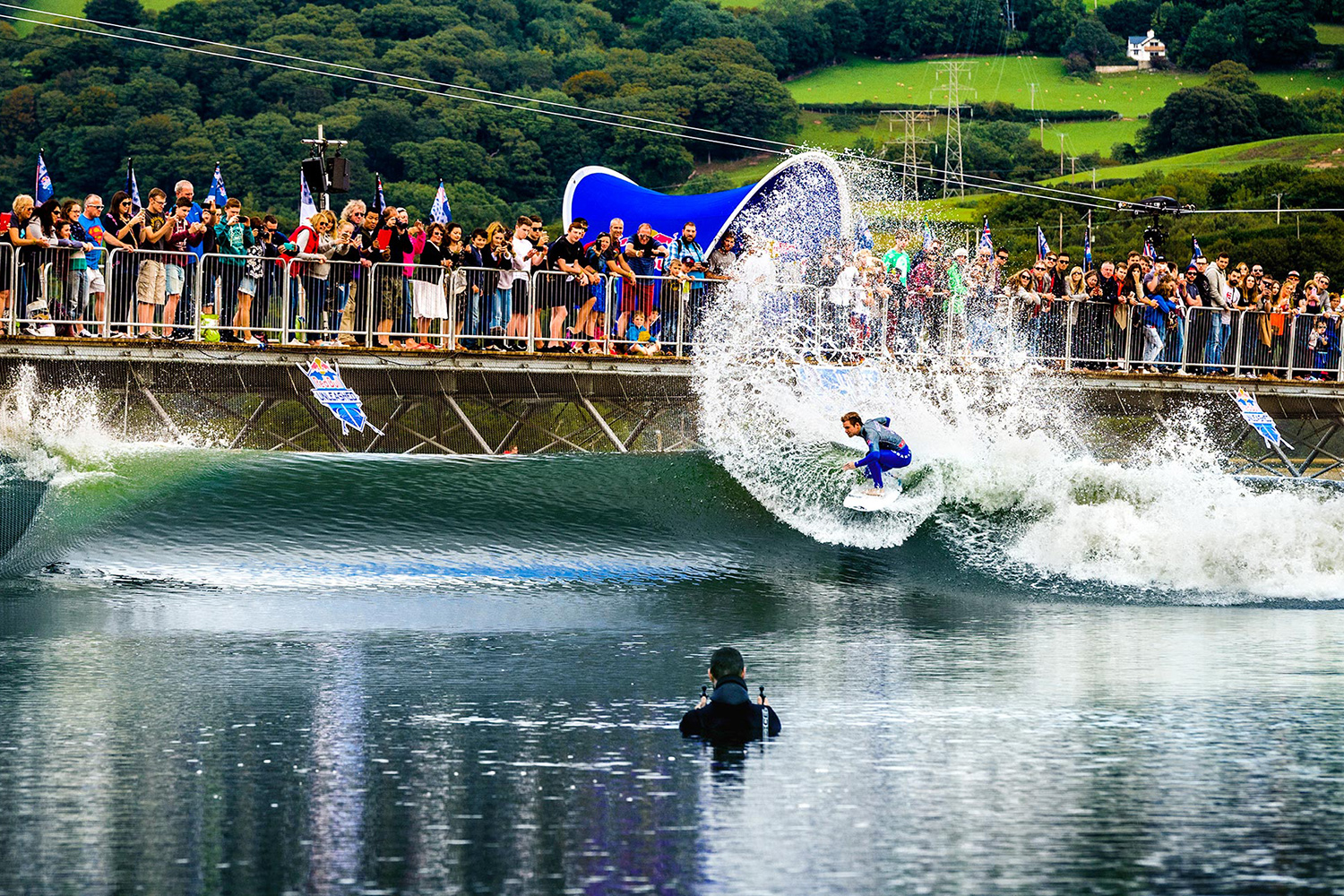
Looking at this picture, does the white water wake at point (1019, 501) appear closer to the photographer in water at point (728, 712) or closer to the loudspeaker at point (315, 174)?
the loudspeaker at point (315, 174)

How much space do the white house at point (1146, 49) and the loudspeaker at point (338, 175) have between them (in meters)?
122

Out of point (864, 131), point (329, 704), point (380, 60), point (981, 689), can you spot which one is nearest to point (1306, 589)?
point (981, 689)

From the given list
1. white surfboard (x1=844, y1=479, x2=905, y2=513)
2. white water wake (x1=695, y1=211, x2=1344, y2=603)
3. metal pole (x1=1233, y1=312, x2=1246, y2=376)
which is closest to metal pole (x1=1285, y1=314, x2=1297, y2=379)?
metal pole (x1=1233, y1=312, x2=1246, y2=376)

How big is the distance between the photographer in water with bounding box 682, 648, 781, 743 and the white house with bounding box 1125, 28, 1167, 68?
136406mm

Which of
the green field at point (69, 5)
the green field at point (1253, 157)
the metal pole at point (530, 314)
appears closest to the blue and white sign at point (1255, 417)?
the metal pole at point (530, 314)

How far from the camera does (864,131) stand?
126m

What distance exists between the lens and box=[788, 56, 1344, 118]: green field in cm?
13025

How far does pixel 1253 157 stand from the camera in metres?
107

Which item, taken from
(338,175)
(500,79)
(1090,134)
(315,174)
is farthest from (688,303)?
(1090,134)

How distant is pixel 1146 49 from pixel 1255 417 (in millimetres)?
117638

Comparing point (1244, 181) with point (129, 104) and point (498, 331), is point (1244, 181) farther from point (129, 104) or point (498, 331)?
point (498, 331)

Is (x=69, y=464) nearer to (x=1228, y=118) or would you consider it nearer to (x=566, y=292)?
(x=566, y=292)

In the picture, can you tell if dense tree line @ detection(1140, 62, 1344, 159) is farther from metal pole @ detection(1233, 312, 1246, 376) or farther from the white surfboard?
the white surfboard

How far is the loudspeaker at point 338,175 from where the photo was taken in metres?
25.5
